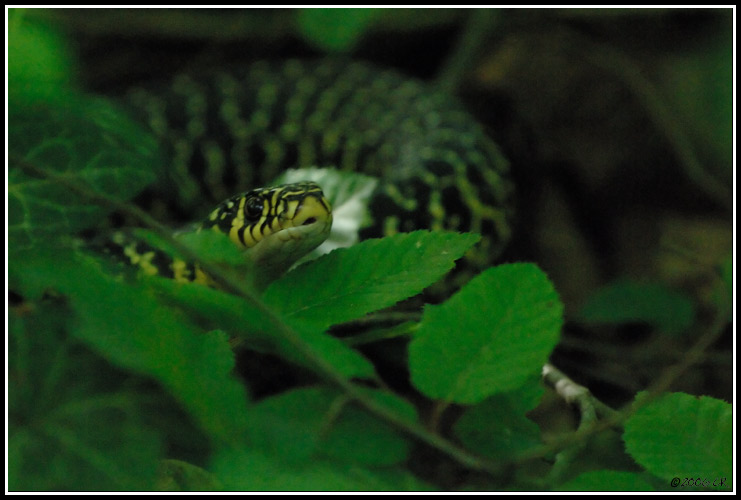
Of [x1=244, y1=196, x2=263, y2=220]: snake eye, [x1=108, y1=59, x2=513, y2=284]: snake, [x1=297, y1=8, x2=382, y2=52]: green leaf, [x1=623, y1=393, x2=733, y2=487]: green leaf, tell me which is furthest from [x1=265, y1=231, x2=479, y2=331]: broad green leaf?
[x1=297, y1=8, x2=382, y2=52]: green leaf

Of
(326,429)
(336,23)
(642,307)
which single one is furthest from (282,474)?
(642,307)

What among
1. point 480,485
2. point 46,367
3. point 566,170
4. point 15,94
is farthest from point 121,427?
point 566,170

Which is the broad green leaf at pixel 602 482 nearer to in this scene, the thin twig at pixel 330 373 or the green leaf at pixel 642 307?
the thin twig at pixel 330 373

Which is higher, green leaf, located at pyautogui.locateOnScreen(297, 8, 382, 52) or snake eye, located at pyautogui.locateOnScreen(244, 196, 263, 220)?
green leaf, located at pyautogui.locateOnScreen(297, 8, 382, 52)

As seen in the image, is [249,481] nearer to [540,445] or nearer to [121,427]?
[121,427]

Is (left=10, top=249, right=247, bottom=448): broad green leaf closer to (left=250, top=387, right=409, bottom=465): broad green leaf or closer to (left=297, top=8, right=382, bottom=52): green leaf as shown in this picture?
(left=250, top=387, right=409, bottom=465): broad green leaf

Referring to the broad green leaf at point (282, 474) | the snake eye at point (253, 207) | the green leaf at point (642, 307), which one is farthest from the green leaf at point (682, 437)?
the green leaf at point (642, 307)
